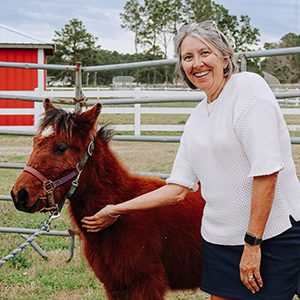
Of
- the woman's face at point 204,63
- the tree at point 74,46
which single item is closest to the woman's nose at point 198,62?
the woman's face at point 204,63

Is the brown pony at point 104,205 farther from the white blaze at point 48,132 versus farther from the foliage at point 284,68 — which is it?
the foliage at point 284,68

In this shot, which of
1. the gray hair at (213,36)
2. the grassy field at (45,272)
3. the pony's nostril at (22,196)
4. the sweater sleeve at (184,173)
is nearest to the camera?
the gray hair at (213,36)

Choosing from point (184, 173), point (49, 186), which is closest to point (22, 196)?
point (49, 186)

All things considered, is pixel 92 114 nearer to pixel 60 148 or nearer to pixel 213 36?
pixel 60 148

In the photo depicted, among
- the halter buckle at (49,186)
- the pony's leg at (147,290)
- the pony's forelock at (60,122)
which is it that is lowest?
the pony's leg at (147,290)

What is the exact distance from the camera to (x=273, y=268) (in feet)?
7.77

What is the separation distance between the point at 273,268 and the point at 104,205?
125cm

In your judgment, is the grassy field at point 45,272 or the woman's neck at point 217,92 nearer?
the woman's neck at point 217,92

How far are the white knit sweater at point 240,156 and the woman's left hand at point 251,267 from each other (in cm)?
9

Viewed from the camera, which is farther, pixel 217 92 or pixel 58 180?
pixel 58 180

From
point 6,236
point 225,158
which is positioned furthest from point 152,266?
point 6,236

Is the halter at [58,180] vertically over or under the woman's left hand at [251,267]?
over

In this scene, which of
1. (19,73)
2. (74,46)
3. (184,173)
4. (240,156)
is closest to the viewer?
(240,156)

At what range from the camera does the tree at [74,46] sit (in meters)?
44.6
